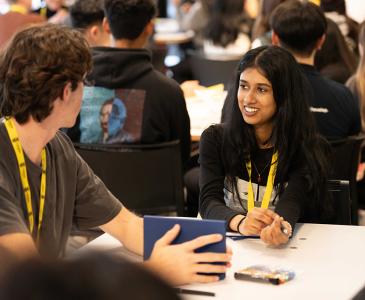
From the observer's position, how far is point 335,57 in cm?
475

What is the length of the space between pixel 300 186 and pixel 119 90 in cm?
125

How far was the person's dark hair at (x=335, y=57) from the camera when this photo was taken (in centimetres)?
468

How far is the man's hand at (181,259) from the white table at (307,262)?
46 mm

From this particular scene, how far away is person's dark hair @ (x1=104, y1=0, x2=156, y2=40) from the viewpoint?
12.6 feet

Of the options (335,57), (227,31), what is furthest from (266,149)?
(227,31)

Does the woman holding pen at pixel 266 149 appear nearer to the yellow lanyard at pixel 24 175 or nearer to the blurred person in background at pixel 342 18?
the yellow lanyard at pixel 24 175

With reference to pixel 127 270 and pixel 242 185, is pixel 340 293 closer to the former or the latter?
pixel 242 185

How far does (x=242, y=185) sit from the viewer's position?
2.68 m

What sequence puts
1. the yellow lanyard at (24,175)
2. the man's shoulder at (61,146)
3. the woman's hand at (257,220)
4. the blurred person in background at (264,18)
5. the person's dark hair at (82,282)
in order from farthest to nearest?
the blurred person in background at (264,18), the woman's hand at (257,220), the man's shoulder at (61,146), the yellow lanyard at (24,175), the person's dark hair at (82,282)

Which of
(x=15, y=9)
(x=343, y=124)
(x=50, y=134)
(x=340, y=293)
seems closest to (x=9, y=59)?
(x=50, y=134)

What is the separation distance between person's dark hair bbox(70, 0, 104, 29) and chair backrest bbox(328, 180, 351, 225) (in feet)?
8.08

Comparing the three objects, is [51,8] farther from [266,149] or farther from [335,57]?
[266,149]

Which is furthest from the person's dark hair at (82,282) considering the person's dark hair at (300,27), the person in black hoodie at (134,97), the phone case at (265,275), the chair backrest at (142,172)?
the person's dark hair at (300,27)

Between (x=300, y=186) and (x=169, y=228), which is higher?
(x=169, y=228)
